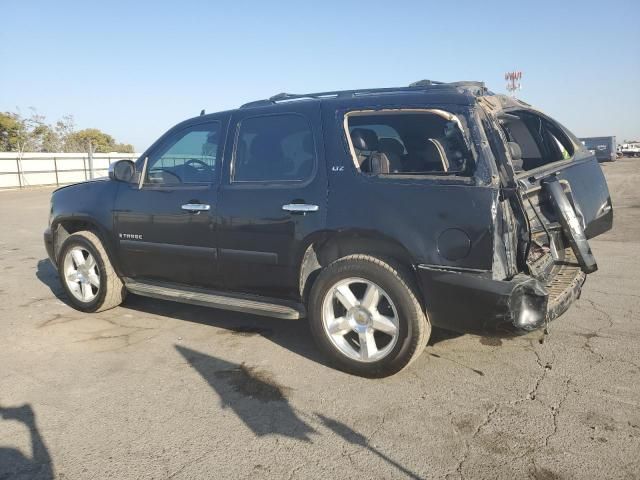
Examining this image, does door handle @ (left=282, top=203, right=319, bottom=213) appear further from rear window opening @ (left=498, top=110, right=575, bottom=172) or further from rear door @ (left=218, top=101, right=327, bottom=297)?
rear window opening @ (left=498, top=110, right=575, bottom=172)

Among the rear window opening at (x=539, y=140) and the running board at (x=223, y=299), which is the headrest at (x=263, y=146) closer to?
the running board at (x=223, y=299)

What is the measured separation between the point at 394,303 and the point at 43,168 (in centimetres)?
3155

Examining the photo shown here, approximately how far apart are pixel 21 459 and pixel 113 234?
2512mm

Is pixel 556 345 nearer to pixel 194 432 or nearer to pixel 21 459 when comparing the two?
pixel 194 432

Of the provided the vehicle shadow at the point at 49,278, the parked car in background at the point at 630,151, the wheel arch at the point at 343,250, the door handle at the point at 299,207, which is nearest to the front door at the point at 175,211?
the door handle at the point at 299,207

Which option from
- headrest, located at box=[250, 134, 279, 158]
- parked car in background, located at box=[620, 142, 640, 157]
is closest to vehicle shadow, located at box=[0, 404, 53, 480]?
headrest, located at box=[250, 134, 279, 158]

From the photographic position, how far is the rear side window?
3.82 meters

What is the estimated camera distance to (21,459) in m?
2.65

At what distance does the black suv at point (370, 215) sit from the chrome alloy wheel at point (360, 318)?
0.01 metres

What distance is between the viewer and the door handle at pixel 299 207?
362 centimetres

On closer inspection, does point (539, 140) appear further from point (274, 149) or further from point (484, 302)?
point (274, 149)

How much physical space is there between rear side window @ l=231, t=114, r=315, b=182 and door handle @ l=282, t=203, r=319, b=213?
211 mm

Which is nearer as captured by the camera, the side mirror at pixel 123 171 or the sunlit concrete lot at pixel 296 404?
the sunlit concrete lot at pixel 296 404

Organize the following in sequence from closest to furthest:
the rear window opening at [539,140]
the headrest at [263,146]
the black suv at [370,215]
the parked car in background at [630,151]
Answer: the black suv at [370,215] < the headrest at [263,146] < the rear window opening at [539,140] < the parked car in background at [630,151]
